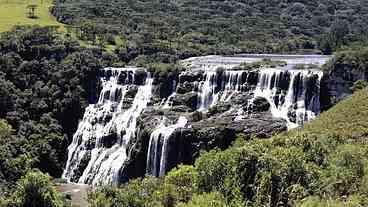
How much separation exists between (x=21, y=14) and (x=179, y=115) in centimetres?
6769

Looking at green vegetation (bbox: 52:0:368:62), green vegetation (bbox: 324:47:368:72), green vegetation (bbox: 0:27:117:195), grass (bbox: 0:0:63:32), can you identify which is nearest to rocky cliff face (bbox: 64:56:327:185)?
green vegetation (bbox: 324:47:368:72)

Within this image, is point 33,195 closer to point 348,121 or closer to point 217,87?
point 348,121

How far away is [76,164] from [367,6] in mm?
109025

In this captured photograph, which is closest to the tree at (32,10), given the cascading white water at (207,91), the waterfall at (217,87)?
the cascading white water at (207,91)

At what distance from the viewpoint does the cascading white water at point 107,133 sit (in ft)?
279

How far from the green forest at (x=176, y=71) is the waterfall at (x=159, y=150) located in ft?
8.54

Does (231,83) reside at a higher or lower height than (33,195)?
higher

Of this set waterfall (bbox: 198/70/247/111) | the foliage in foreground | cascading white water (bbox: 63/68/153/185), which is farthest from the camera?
cascading white water (bbox: 63/68/153/185)

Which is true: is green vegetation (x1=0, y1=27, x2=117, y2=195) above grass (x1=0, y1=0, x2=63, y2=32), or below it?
below

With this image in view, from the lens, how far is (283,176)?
37781 mm

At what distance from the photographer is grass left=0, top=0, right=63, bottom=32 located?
129 meters

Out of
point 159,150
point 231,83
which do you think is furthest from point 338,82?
point 159,150

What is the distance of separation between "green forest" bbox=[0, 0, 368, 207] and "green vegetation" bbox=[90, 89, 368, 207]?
76 mm

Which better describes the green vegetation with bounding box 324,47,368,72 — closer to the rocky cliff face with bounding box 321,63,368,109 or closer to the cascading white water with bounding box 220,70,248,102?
the rocky cliff face with bounding box 321,63,368,109
